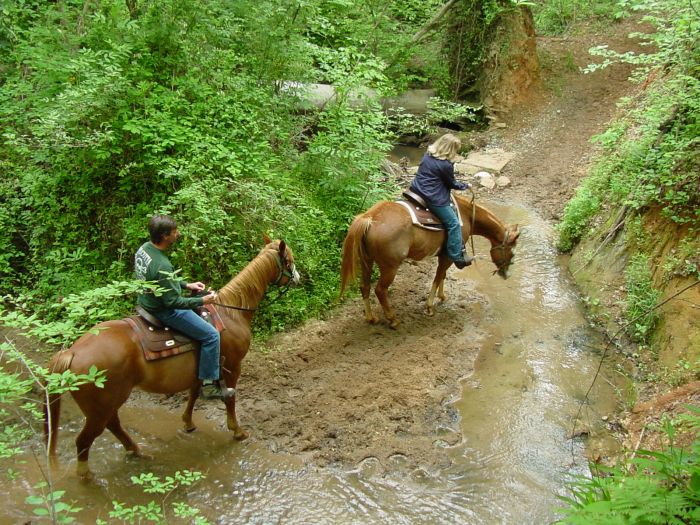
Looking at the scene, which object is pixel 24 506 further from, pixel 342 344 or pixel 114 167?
pixel 114 167

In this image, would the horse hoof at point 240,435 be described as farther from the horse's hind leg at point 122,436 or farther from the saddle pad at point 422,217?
the saddle pad at point 422,217

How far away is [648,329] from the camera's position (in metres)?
6.87

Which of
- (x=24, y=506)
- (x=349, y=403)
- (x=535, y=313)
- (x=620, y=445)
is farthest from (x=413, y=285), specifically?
(x=24, y=506)

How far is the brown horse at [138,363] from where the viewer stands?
453 centimetres

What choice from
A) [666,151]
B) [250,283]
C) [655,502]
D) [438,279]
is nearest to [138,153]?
[250,283]

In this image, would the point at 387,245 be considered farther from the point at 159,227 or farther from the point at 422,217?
the point at 159,227

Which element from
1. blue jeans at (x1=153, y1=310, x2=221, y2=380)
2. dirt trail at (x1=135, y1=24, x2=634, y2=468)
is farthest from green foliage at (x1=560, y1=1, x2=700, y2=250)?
blue jeans at (x1=153, y1=310, x2=221, y2=380)

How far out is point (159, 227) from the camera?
4.61m

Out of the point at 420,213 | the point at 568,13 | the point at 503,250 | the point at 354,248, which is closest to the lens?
the point at 354,248

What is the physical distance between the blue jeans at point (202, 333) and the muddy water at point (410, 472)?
988 mm

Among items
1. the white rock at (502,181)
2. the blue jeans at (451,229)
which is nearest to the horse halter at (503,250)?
the blue jeans at (451,229)

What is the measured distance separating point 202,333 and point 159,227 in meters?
1.18

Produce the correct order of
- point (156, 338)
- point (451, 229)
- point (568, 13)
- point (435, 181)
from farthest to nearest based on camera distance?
1. point (568, 13)
2. point (451, 229)
3. point (435, 181)
4. point (156, 338)

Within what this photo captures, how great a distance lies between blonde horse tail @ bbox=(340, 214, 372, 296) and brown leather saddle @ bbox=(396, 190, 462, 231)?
72cm
